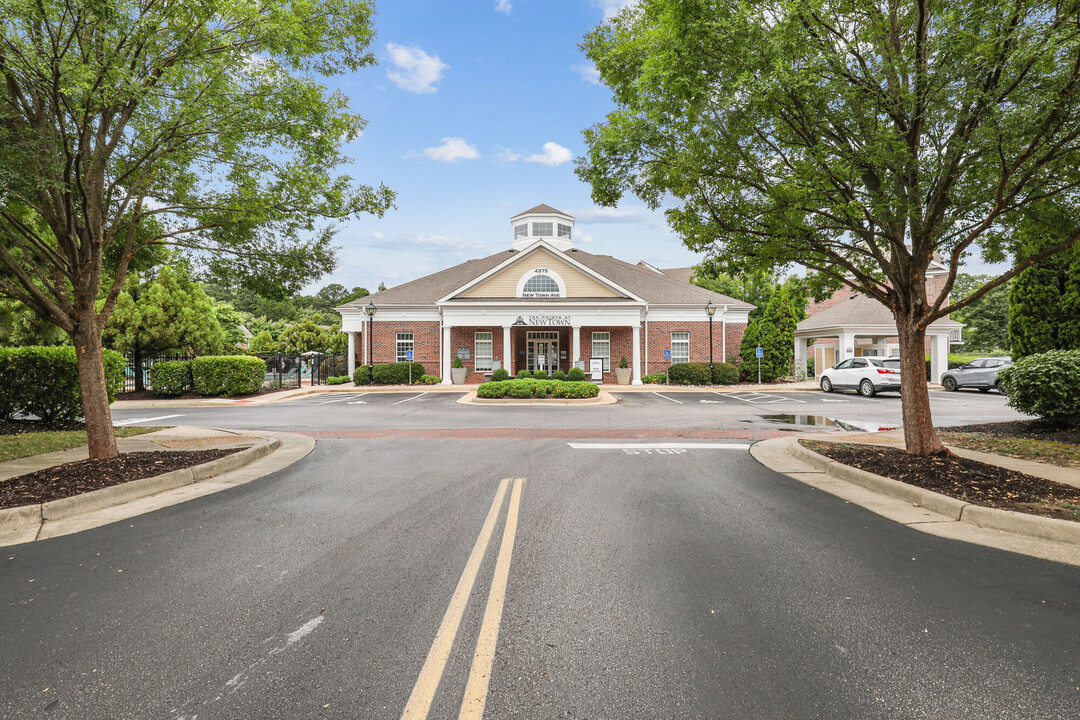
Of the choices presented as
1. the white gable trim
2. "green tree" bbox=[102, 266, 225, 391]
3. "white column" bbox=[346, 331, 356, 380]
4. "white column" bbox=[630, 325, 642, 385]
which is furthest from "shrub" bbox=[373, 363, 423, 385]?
"white column" bbox=[630, 325, 642, 385]

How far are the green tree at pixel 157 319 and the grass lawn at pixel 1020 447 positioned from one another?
82.7ft

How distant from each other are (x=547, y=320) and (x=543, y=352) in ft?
11.1

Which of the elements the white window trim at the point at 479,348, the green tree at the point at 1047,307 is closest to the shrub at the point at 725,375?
the white window trim at the point at 479,348

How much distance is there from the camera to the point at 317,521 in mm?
5332

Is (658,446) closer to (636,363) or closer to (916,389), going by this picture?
(916,389)

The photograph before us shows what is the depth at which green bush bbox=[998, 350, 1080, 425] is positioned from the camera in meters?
9.80

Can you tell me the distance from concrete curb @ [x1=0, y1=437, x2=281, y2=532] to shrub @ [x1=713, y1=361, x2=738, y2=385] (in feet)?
79.8

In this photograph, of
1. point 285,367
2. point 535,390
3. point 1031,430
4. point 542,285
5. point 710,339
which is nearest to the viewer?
point 1031,430

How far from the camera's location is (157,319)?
861 inches

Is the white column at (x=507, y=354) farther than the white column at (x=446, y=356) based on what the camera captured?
No

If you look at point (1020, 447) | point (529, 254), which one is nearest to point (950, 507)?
point (1020, 447)

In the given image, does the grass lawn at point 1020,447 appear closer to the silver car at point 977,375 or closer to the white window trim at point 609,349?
the silver car at point 977,375

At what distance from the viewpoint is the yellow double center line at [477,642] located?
2.49 m

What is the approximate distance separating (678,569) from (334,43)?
849cm
